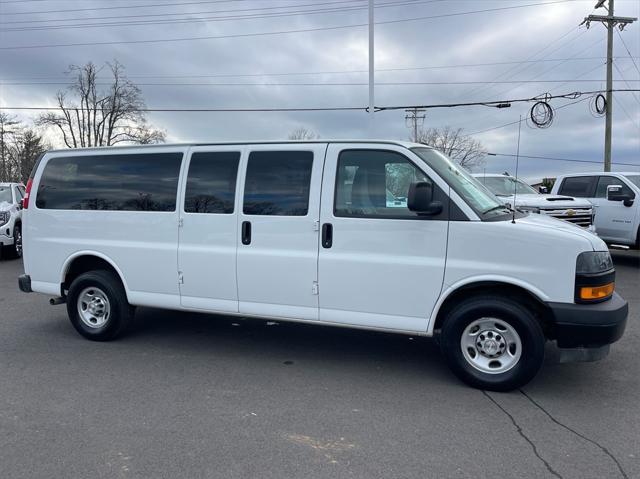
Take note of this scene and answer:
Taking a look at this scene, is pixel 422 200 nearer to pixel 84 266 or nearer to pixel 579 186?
pixel 84 266

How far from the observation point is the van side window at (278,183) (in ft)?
15.9

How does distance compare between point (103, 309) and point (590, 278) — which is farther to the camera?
point (103, 309)

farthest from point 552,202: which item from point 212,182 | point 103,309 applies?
point 103,309

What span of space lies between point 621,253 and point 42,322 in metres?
13.4

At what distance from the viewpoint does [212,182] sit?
5.25 metres

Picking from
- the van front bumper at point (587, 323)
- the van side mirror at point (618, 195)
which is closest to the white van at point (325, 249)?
the van front bumper at point (587, 323)

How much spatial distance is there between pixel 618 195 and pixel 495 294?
26.9 ft

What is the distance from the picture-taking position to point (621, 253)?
13.4 m

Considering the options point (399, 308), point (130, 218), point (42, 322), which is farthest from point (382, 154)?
point (42, 322)

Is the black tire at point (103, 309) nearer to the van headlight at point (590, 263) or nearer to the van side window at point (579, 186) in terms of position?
the van headlight at point (590, 263)

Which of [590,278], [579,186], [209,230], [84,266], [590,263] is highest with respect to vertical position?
[579,186]

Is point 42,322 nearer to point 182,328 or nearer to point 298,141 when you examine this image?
point 182,328

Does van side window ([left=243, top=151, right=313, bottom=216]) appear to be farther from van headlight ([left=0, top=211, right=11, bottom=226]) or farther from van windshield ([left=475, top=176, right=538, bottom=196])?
van headlight ([left=0, top=211, right=11, bottom=226])

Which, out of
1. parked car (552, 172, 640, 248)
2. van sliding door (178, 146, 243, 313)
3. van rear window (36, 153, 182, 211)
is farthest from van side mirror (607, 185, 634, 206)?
van rear window (36, 153, 182, 211)
